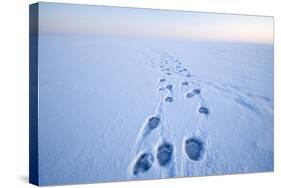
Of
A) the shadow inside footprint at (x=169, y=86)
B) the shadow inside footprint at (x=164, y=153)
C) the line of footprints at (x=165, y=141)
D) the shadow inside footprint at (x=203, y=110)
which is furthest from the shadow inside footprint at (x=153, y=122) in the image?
the shadow inside footprint at (x=203, y=110)

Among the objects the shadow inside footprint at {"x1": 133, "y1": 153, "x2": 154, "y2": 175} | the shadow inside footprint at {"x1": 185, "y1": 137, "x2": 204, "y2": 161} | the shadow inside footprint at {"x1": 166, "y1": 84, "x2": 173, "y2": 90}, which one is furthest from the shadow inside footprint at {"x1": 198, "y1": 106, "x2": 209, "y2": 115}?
the shadow inside footprint at {"x1": 133, "y1": 153, "x2": 154, "y2": 175}

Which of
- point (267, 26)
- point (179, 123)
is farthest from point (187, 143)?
point (267, 26)

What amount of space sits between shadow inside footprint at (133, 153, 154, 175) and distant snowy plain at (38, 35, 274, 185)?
0.03 ft

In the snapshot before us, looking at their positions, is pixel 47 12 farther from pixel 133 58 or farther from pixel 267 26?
pixel 267 26

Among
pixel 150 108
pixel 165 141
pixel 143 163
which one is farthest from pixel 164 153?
pixel 150 108

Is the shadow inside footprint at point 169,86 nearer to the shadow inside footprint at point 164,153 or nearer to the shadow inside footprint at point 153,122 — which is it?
the shadow inside footprint at point 153,122

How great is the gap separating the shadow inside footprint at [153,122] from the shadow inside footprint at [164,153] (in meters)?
0.20

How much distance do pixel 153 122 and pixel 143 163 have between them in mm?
407

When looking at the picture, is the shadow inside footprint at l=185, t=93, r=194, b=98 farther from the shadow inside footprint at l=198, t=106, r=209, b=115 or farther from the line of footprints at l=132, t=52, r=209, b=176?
the shadow inside footprint at l=198, t=106, r=209, b=115

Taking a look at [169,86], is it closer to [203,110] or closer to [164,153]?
[203,110]

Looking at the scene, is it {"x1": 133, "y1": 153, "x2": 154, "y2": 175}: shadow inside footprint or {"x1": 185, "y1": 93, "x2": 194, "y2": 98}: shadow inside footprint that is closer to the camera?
{"x1": 133, "y1": 153, "x2": 154, "y2": 175}: shadow inside footprint

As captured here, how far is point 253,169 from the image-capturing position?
763 centimetres

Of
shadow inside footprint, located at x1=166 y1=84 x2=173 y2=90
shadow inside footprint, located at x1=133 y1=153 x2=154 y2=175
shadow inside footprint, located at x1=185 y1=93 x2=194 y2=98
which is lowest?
shadow inside footprint, located at x1=133 y1=153 x2=154 y2=175

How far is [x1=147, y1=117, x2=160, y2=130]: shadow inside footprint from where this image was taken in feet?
23.1
